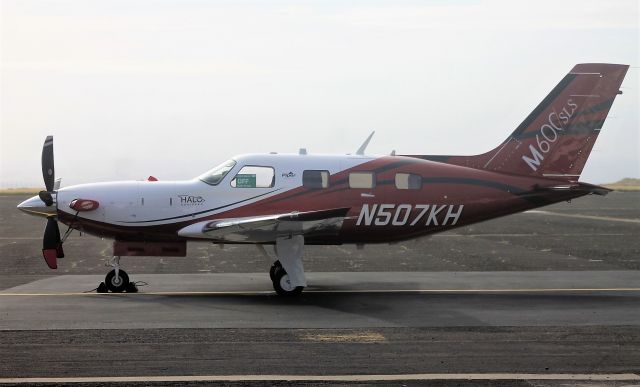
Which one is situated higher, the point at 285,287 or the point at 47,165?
the point at 47,165

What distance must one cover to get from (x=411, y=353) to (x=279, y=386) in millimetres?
2378

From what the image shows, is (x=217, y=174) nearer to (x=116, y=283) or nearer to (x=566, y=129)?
(x=116, y=283)

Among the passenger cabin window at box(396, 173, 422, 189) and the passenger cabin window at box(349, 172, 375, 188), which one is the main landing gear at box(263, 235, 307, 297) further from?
the passenger cabin window at box(396, 173, 422, 189)

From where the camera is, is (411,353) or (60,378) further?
(411,353)

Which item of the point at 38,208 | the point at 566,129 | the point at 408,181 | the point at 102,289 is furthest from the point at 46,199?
the point at 566,129

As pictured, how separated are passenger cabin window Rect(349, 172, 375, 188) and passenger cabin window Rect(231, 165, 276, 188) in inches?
65.4

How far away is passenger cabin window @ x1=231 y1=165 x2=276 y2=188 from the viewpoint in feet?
53.5

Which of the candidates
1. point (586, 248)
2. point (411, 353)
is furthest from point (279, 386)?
point (586, 248)

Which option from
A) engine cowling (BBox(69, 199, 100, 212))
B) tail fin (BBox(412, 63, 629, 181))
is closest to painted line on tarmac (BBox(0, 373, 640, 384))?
engine cowling (BBox(69, 199, 100, 212))

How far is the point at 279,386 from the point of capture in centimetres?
868

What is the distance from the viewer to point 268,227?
596 inches

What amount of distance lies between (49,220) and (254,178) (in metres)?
4.30

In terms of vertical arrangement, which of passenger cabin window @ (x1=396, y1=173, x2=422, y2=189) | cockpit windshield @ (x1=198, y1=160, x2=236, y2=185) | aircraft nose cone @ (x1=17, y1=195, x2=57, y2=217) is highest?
cockpit windshield @ (x1=198, y1=160, x2=236, y2=185)

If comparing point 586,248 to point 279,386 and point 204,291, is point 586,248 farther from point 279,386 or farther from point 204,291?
point 279,386
